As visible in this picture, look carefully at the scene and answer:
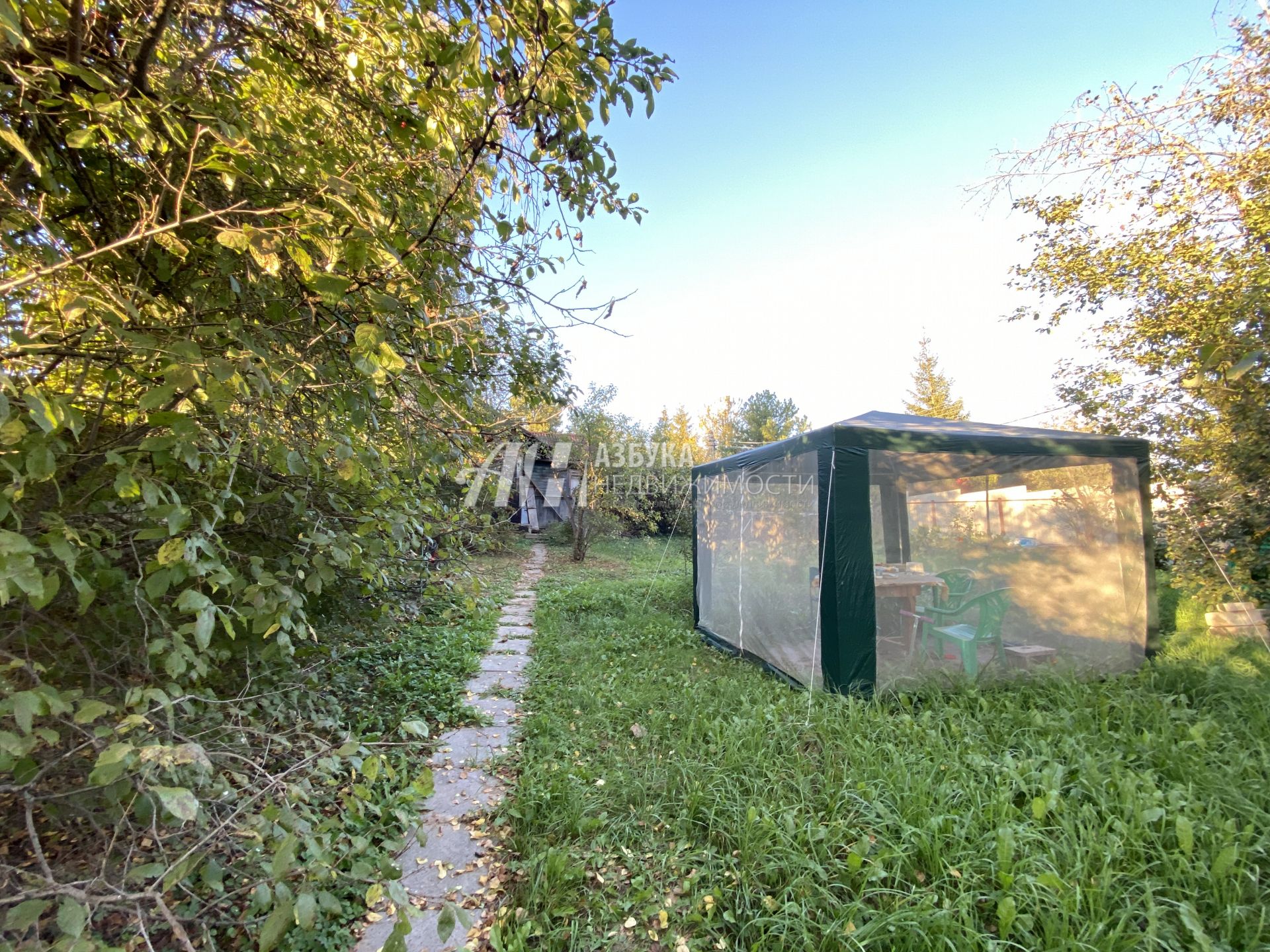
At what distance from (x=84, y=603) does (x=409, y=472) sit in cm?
119

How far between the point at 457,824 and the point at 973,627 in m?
3.50

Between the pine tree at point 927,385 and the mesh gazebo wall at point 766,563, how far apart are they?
2215cm

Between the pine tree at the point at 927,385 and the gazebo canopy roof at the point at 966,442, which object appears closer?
the gazebo canopy roof at the point at 966,442

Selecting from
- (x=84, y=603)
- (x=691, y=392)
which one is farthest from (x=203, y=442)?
(x=691, y=392)

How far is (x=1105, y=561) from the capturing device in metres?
3.77

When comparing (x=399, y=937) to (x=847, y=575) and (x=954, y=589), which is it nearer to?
(x=847, y=575)

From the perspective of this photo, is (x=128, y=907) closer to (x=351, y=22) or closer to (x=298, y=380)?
(x=298, y=380)

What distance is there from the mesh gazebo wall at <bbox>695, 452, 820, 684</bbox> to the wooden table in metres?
0.43

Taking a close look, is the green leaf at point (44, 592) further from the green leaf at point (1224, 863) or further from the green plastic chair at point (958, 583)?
the green plastic chair at point (958, 583)

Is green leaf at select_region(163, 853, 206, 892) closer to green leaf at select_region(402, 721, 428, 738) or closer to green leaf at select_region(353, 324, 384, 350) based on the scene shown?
green leaf at select_region(402, 721, 428, 738)

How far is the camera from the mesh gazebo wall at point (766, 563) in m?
3.69

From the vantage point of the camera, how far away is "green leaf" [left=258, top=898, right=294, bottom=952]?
2.27ft

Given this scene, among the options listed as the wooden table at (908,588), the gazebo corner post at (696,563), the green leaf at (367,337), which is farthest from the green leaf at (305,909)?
the gazebo corner post at (696,563)

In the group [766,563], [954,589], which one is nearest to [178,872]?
[766,563]
